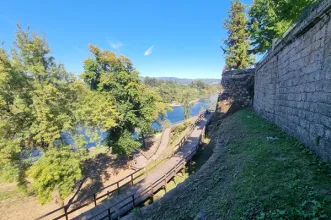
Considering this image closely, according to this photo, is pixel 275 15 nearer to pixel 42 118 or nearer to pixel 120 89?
pixel 120 89

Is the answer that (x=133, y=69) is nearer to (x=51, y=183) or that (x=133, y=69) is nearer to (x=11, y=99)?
(x=11, y=99)

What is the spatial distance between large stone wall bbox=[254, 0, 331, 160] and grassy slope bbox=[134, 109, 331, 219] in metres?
0.43

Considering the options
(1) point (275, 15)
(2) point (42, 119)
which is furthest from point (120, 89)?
(1) point (275, 15)

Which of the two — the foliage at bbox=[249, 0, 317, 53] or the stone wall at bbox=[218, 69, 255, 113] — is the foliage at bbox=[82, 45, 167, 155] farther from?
the foliage at bbox=[249, 0, 317, 53]

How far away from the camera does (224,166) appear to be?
19.0 feet

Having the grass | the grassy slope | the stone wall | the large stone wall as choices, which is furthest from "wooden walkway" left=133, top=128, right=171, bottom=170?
the large stone wall

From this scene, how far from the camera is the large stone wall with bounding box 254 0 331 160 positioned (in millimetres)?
3721

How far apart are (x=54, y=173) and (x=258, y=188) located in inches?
331

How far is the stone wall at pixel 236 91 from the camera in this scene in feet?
50.2

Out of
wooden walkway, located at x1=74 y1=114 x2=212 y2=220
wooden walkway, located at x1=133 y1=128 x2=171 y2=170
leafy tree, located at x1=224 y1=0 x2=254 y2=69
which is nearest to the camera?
wooden walkway, located at x1=74 y1=114 x2=212 y2=220

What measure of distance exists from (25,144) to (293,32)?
12.3 meters

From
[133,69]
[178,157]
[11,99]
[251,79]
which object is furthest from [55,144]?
[251,79]

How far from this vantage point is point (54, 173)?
8398 mm

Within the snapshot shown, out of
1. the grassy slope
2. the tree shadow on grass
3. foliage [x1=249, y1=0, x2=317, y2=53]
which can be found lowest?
the tree shadow on grass
